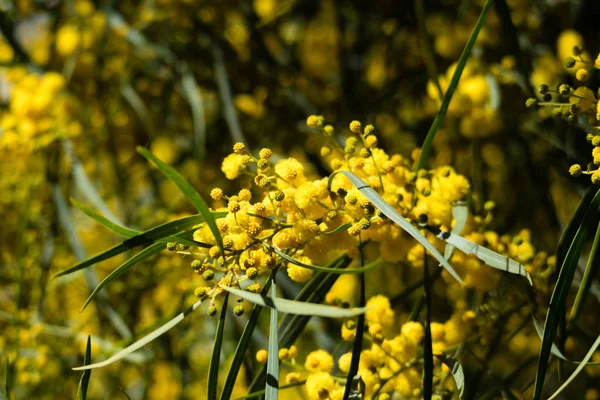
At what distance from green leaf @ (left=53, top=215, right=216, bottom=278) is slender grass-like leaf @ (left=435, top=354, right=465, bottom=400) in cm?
27

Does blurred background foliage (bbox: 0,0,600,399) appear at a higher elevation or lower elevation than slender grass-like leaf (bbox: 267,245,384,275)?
higher

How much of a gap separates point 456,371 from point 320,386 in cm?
13

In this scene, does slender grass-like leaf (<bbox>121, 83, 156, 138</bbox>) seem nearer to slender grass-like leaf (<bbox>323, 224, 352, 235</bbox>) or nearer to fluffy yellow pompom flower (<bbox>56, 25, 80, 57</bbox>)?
fluffy yellow pompom flower (<bbox>56, 25, 80, 57</bbox>)

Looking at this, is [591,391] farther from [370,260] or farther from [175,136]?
[175,136]

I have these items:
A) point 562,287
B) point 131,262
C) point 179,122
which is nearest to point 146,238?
point 131,262

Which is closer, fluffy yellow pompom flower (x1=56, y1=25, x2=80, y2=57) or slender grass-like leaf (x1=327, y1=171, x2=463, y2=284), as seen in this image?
slender grass-like leaf (x1=327, y1=171, x2=463, y2=284)

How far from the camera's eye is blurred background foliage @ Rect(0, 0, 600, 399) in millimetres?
1230

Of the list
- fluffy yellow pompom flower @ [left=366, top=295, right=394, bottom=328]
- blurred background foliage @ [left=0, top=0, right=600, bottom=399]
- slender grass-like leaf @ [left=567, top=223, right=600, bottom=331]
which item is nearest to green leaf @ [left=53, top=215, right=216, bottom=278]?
fluffy yellow pompom flower @ [left=366, top=295, right=394, bottom=328]

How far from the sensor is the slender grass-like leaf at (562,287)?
53 cm

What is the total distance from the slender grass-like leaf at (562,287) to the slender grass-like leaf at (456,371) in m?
0.07

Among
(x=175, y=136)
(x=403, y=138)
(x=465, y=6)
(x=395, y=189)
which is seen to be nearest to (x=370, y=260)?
(x=395, y=189)

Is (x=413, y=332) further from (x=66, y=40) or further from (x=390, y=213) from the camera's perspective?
(x=66, y=40)

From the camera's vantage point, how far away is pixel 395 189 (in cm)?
66

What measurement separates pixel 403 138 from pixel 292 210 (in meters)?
1.01
